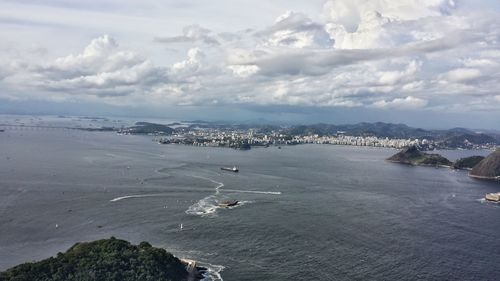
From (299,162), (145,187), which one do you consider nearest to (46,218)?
(145,187)

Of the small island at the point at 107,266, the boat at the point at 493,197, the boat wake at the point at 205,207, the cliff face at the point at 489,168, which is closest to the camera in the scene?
the small island at the point at 107,266

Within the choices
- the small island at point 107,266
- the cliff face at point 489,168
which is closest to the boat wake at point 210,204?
the small island at point 107,266

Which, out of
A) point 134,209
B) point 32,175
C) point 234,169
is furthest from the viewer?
point 234,169

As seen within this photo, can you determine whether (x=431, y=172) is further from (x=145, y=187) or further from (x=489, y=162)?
(x=145, y=187)

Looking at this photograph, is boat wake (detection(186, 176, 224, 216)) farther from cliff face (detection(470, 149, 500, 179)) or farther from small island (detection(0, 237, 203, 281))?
cliff face (detection(470, 149, 500, 179))

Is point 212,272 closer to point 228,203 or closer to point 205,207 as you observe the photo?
point 205,207

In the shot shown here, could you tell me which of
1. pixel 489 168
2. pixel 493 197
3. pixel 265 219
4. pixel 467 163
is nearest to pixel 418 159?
pixel 467 163

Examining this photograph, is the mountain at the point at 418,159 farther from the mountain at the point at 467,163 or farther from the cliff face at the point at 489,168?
the cliff face at the point at 489,168
